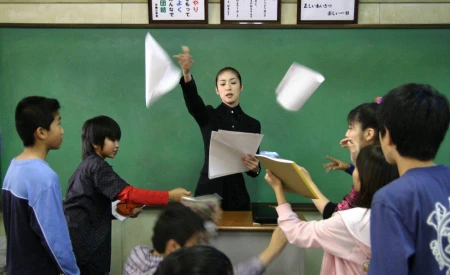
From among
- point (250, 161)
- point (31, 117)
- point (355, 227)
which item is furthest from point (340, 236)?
point (31, 117)

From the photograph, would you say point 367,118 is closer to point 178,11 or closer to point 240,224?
point 240,224

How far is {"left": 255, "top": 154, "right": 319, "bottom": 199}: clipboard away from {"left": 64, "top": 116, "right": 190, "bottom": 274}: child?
597 mm

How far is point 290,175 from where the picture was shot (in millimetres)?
1539

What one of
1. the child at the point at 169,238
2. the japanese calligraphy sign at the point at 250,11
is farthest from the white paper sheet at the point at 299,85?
the child at the point at 169,238

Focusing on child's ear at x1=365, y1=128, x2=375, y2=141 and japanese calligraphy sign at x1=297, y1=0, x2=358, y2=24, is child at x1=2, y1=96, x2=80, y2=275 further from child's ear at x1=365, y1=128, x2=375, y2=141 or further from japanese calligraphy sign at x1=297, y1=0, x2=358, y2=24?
japanese calligraphy sign at x1=297, y1=0, x2=358, y2=24

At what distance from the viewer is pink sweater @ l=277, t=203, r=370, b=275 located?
52.1 inches

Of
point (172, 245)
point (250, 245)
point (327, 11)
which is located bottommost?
point (250, 245)

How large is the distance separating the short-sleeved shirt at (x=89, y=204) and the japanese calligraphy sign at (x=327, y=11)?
1640 mm

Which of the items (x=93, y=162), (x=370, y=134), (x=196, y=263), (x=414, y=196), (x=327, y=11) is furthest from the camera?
(x=327, y=11)

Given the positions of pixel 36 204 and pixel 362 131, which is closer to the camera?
pixel 36 204

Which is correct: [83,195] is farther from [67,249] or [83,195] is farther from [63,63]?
[63,63]

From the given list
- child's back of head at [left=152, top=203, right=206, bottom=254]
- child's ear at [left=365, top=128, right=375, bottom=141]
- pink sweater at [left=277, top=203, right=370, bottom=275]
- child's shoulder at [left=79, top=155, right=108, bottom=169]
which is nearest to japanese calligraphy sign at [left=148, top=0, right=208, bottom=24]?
child's shoulder at [left=79, top=155, right=108, bottom=169]

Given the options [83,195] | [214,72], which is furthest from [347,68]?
[83,195]

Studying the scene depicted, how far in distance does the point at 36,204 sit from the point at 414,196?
124 cm
